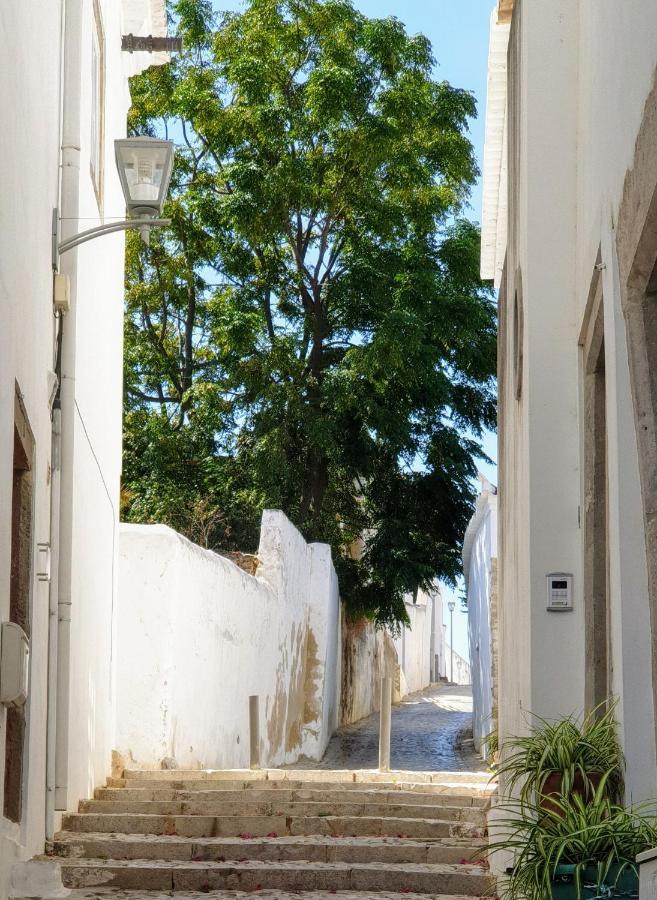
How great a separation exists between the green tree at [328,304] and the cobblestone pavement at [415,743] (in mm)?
2005

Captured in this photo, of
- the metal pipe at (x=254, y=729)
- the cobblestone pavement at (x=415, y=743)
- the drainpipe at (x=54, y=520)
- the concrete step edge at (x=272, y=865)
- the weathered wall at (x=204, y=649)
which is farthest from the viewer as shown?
the cobblestone pavement at (x=415, y=743)

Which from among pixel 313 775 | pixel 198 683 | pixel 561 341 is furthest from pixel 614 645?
pixel 198 683

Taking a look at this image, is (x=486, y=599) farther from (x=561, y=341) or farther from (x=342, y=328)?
(x=561, y=341)

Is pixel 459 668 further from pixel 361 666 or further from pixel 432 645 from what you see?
pixel 361 666

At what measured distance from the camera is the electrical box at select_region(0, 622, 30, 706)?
571cm

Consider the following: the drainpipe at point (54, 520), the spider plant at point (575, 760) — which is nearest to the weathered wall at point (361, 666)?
the drainpipe at point (54, 520)

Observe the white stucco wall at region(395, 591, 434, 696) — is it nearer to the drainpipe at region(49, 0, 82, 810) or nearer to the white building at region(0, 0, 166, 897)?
the white building at region(0, 0, 166, 897)

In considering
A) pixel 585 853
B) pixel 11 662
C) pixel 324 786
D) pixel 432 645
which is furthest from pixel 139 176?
pixel 432 645

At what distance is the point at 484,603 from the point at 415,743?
12.5 feet

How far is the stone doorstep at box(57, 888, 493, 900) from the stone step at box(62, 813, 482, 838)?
1094 millimetres

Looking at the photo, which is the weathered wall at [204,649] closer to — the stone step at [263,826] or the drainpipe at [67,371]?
the stone step at [263,826]

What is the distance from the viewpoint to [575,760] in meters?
5.71

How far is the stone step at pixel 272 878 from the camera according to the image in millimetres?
7191

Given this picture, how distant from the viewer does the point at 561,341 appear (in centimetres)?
740
